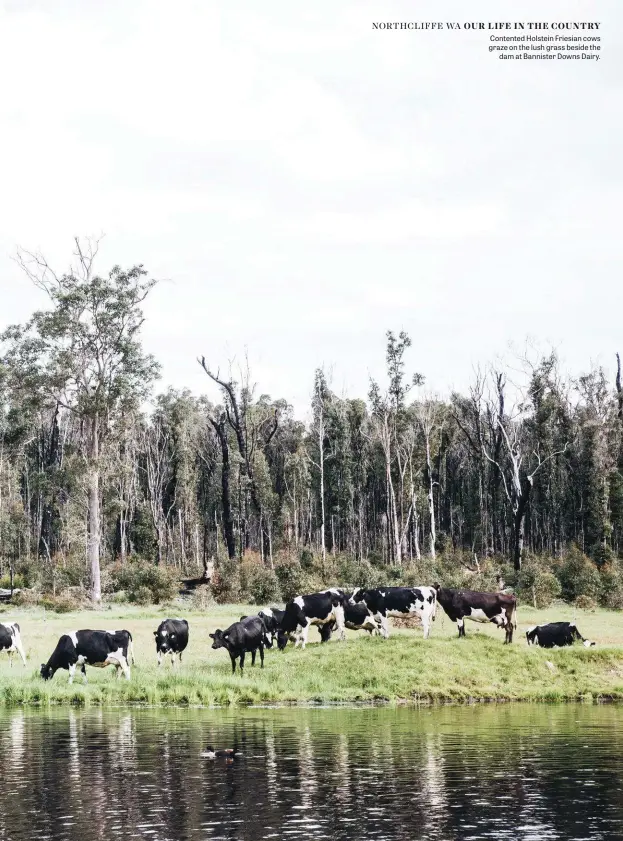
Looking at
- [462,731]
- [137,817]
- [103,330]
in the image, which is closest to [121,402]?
[103,330]

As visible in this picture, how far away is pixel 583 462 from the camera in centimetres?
8906

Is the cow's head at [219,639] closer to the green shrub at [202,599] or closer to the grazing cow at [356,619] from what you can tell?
the grazing cow at [356,619]

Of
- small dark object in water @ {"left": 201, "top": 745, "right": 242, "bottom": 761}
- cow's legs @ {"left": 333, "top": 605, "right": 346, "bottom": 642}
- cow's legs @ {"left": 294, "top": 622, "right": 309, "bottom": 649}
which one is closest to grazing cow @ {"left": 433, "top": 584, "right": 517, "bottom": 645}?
cow's legs @ {"left": 333, "top": 605, "right": 346, "bottom": 642}

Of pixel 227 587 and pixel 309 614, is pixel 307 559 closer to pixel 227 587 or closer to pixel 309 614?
pixel 227 587

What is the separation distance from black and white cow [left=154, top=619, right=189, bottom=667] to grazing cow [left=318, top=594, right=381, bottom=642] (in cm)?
489

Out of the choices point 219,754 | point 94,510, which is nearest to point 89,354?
point 94,510

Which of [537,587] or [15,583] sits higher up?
[15,583]

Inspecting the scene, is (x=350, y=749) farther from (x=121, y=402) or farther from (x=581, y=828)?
(x=121, y=402)

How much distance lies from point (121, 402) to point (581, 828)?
55.5 m

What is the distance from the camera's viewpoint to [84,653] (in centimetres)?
3028

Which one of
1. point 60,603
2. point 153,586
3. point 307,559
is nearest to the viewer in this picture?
point 60,603

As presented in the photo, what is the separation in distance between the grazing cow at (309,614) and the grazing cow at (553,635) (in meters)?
6.47

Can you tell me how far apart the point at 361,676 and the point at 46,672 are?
29.1 feet

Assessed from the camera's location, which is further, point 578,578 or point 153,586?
point 153,586
